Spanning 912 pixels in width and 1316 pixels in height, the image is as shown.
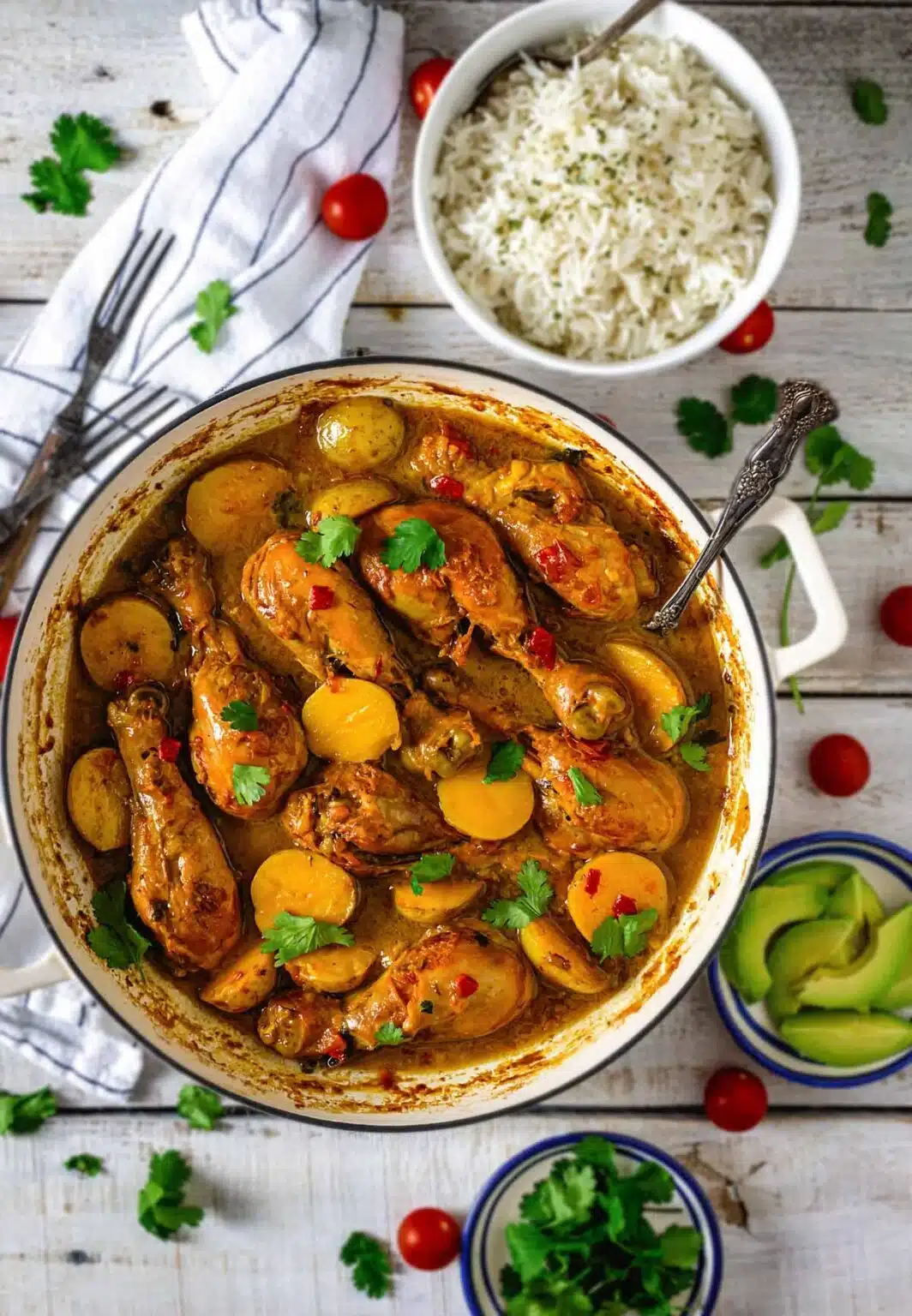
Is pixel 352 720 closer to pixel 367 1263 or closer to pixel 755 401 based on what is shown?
pixel 755 401

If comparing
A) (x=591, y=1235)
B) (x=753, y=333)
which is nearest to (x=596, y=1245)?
(x=591, y=1235)

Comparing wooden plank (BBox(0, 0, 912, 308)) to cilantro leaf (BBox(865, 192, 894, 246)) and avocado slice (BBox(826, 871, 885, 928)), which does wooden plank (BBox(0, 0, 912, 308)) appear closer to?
cilantro leaf (BBox(865, 192, 894, 246))

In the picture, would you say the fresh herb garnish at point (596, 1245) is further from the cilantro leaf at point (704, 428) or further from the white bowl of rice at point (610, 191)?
the white bowl of rice at point (610, 191)

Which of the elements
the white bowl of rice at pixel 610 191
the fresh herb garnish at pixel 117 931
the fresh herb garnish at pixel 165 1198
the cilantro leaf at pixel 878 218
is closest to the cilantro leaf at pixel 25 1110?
the fresh herb garnish at pixel 165 1198

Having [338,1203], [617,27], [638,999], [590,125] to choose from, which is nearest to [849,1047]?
[638,999]

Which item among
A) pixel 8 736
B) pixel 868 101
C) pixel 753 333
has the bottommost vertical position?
pixel 8 736

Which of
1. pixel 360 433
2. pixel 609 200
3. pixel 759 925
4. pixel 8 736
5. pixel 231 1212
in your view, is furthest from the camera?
pixel 231 1212

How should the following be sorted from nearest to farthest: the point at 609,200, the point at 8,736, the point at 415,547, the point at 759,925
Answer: the point at 8,736 < the point at 415,547 < the point at 609,200 < the point at 759,925
